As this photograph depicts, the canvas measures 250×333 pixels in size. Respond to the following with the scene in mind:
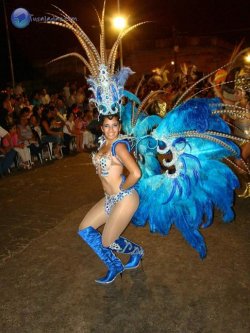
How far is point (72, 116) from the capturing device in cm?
974

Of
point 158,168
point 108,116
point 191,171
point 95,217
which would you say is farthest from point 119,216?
point 108,116

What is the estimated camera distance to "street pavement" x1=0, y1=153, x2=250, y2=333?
9.34ft

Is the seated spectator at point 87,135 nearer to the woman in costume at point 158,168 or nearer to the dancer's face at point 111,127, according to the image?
the woman in costume at point 158,168

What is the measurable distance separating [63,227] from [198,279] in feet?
7.02

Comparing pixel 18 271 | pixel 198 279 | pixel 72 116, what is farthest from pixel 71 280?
pixel 72 116

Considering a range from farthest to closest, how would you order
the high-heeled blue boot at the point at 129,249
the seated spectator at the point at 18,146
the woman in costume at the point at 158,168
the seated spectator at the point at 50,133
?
1. the seated spectator at the point at 50,133
2. the seated spectator at the point at 18,146
3. the high-heeled blue boot at the point at 129,249
4. the woman in costume at the point at 158,168

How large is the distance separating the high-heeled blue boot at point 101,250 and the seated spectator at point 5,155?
487 centimetres

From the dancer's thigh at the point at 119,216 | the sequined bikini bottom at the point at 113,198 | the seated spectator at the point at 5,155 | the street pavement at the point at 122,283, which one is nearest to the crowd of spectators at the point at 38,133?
the seated spectator at the point at 5,155

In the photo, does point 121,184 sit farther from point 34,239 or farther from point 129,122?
point 34,239

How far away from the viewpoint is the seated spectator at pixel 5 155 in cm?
757

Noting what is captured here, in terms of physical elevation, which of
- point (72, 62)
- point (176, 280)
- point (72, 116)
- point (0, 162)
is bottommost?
point (176, 280)

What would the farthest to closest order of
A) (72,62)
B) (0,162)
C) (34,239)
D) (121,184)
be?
(72,62) < (0,162) < (34,239) < (121,184)

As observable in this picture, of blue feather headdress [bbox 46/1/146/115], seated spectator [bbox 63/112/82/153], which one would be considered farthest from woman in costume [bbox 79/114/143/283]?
seated spectator [bbox 63/112/82/153]

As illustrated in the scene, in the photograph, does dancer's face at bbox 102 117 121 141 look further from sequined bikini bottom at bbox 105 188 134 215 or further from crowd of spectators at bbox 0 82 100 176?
crowd of spectators at bbox 0 82 100 176
